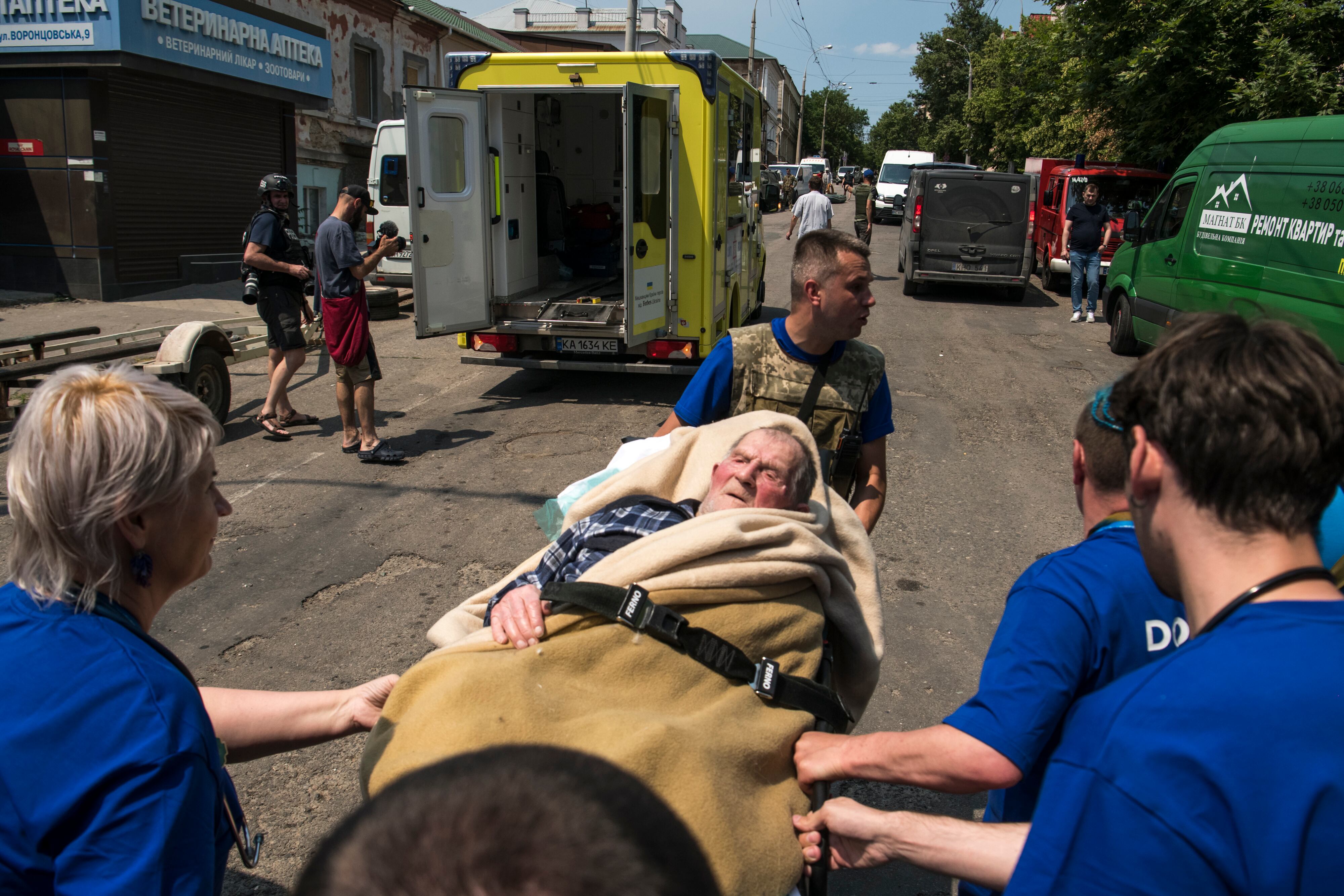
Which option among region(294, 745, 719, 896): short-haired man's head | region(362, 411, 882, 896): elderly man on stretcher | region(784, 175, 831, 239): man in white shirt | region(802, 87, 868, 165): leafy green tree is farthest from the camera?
region(802, 87, 868, 165): leafy green tree

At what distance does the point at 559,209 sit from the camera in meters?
11.0

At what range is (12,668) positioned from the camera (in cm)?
135

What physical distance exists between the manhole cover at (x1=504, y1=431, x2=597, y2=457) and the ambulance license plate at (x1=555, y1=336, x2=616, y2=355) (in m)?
1.19

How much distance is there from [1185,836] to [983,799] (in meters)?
→ 2.43

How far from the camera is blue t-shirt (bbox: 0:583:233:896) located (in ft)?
4.29

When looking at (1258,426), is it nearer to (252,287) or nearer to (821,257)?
(821,257)

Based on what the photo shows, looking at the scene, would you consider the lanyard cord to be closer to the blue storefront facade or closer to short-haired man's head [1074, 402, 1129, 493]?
short-haired man's head [1074, 402, 1129, 493]

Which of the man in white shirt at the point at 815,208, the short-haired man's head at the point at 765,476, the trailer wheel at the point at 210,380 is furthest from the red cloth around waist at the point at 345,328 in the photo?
the man in white shirt at the point at 815,208

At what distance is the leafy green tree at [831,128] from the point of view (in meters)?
96.4

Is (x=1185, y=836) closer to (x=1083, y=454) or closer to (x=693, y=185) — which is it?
(x=1083, y=454)

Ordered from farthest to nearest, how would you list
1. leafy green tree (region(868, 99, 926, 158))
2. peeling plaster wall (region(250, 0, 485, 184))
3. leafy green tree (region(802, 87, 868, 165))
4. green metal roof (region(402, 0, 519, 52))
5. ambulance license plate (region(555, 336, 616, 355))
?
leafy green tree (region(802, 87, 868, 165)) < leafy green tree (region(868, 99, 926, 158)) < green metal roof (region(402, 0, 519, 52)) < peeling plaster wall (region(250, 0, 485, 184)) < ambulance license plate (region(555, 336, 616, 355))

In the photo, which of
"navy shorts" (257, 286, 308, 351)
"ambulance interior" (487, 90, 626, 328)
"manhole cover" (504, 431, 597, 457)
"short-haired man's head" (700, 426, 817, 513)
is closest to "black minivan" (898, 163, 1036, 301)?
"ambulance interior" (487, 90, 626, 328)

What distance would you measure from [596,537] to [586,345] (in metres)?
6.32

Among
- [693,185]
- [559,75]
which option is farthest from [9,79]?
[693,185]
